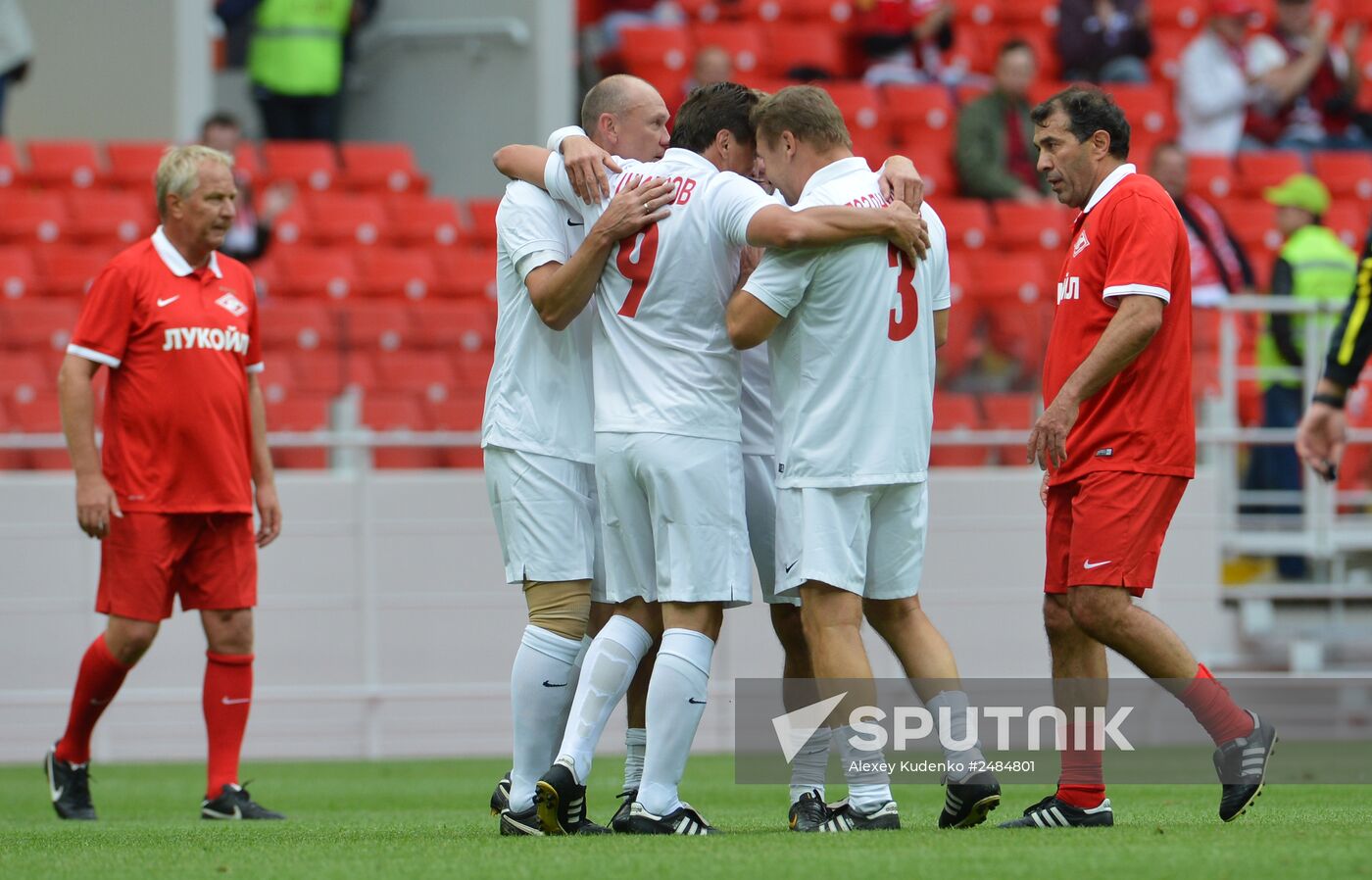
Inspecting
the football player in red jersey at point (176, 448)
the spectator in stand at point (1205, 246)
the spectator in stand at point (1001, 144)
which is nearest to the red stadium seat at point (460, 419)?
the football player in red jersey at point (176, 448)

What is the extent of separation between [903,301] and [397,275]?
689 centimetres

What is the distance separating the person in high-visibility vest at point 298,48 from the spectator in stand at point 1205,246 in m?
5.70

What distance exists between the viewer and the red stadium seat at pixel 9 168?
39.0 feet

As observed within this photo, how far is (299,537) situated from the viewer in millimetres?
9766

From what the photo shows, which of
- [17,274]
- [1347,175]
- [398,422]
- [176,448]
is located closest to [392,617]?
[398,422]

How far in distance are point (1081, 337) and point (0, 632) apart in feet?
20.5

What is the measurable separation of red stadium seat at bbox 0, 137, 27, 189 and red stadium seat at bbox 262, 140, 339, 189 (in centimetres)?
154

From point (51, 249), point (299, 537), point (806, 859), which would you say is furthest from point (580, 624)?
point (51, 249)

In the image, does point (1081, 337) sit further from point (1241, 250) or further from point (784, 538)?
point (1241, 250)

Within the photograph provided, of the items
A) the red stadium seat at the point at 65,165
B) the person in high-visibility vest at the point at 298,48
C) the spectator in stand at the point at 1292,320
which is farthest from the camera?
the person in high-visibility vest at the point at 298,48

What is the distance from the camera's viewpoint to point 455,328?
9992 millimetres

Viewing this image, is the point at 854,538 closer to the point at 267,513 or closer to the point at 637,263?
the point at 637,263

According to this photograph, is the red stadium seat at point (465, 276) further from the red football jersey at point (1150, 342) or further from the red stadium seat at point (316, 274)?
the red football jersey at point (1150, 342)

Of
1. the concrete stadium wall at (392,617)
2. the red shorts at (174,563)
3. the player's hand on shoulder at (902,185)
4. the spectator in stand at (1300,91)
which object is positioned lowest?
the concrete stadium wall at (392,617)
